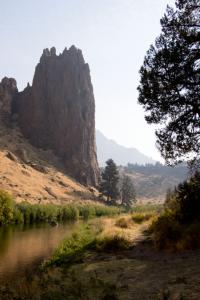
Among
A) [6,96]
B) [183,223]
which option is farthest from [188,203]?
[6,96]

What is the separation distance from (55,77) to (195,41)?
482ft

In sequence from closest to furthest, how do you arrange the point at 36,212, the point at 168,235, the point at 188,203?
the point at 168,235
the point at 188,203
the point at 36,212

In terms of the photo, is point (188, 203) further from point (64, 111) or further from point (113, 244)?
point (64, 111)

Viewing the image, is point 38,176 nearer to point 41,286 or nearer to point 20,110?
point 20,110

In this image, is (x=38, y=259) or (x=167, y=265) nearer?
(x=167, y=265)

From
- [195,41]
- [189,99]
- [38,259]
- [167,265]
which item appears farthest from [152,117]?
[38,259]

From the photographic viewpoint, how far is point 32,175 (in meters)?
120

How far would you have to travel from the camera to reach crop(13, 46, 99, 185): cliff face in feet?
504

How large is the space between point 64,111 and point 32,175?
46.9 metres

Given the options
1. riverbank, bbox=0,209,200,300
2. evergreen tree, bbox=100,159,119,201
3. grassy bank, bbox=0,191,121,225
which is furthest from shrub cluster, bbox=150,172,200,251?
evergreen tree, bbox=100,159,119,201

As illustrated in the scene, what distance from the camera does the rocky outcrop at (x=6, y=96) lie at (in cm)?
15062

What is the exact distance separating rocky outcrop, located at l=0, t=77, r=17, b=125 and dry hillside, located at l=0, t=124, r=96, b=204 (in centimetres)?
597

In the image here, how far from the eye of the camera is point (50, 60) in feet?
549

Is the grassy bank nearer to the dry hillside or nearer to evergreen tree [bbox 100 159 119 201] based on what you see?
the dry hillside
